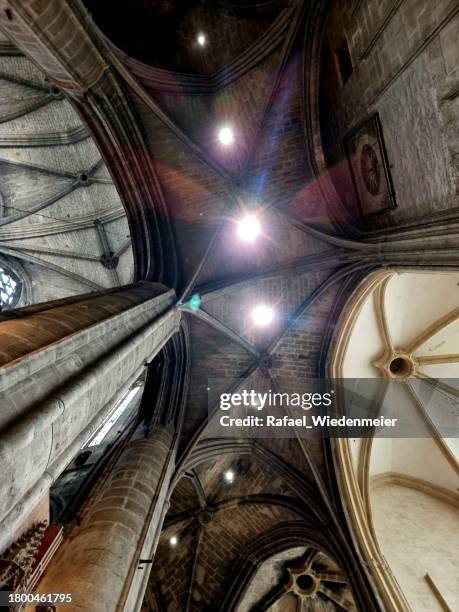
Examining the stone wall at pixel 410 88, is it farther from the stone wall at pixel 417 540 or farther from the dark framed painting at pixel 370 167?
the stone wall at pixel 417 540

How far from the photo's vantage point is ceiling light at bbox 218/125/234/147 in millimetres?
8703

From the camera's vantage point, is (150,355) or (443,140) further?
(150,355)

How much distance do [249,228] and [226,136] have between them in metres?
2.26

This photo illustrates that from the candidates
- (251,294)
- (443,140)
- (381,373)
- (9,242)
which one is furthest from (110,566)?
(9,242)

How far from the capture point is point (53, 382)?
2697 millimetres

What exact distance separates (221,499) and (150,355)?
22.4 ft

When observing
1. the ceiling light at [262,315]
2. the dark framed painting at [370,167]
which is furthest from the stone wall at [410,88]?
the ceiling light at [262,315]

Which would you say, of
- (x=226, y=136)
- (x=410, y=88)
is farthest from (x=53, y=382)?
(x=226, y=136)

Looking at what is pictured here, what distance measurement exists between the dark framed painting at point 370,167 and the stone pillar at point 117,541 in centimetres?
598

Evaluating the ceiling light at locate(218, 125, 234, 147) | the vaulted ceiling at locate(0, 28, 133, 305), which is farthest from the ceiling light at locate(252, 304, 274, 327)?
the vaulted ceiling at locate(0, 28, 133, 305)

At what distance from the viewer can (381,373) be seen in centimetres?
991

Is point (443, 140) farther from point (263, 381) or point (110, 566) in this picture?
point (263, 381)

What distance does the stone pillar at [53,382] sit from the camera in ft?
7.15

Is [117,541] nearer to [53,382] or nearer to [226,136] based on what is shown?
[53,382]
